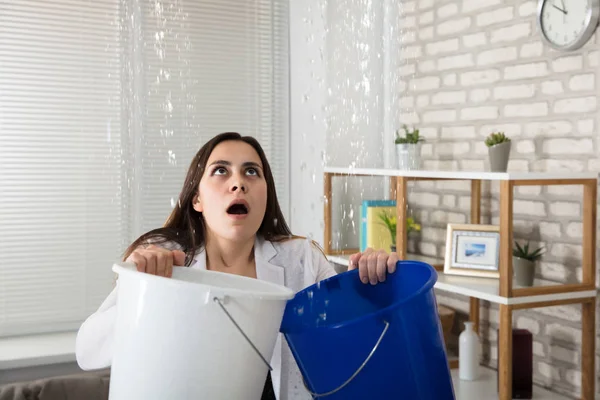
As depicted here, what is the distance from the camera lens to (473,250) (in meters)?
2.26

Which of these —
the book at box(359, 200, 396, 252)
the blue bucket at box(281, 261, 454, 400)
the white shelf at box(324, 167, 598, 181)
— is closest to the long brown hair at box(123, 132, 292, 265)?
the blue bucket at box(281, 261, 454, 400)

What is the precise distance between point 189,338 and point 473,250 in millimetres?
1625

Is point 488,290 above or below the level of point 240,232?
below

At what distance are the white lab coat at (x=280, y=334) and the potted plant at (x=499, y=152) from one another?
831 millimetres

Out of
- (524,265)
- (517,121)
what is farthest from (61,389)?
(517,121)

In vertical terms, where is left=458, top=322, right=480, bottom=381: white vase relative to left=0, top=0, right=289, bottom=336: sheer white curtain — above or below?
below

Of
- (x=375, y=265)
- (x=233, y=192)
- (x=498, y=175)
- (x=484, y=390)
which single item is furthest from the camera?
(x=484, y=390)

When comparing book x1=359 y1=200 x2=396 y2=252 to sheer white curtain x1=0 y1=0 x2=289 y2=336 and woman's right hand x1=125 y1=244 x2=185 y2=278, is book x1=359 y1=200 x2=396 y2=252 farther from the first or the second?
woman's right hand x1=125 y1=244 x2=185 y2=278

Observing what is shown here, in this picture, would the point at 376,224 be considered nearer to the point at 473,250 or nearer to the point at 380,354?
the point at 473,250

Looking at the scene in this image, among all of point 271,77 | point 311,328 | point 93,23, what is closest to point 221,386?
Result: point 311,328

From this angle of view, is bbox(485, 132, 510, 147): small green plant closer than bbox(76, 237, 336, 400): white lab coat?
No

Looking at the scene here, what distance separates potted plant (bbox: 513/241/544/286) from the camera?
204 centimetres

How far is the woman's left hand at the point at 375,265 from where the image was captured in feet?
3.74

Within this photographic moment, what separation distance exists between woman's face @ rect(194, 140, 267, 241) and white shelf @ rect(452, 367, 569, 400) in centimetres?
104
